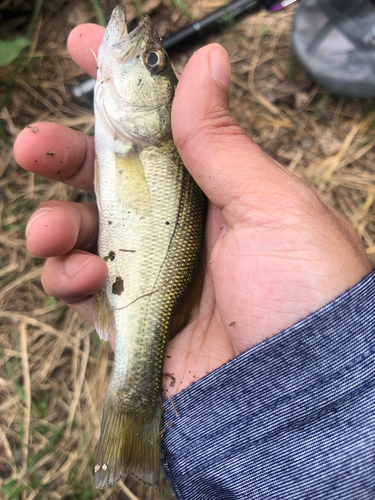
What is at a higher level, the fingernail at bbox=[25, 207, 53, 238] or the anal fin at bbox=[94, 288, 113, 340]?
the fingernail at bbox=[25, 207, 53, 238]

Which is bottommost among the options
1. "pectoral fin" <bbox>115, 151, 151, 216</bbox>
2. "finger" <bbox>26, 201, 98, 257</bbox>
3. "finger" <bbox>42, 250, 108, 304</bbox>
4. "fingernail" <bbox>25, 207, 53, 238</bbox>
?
"finger" <bbox>42, 250, 108, 304</bbox>

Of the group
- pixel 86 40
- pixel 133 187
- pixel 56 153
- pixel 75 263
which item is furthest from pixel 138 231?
pixel 86 40

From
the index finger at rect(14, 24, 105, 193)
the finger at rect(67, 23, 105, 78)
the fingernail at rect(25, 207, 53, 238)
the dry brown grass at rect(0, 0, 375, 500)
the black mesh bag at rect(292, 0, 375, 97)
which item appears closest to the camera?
the fingernail at rect(25, 207, 53, 238)

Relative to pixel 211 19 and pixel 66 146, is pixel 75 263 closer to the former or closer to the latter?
pixel 66 146

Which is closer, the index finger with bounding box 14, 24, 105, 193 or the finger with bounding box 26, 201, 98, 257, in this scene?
the finger with bounding box 26, 201, 98, 257

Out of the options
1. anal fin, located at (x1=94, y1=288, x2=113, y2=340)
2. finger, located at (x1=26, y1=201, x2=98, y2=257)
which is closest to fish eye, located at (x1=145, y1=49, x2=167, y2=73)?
finger, located at (x1=26, y1=201, x2=98, y2=257)

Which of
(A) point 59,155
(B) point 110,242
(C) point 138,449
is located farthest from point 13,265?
(C) point 138,449

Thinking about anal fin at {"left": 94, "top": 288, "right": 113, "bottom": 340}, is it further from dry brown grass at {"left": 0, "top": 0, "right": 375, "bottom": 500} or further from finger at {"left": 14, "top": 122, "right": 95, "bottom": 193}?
dry brown grass at {"left": 0, "top": 0, "right": 375, "bottom": 500}
